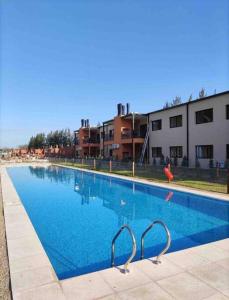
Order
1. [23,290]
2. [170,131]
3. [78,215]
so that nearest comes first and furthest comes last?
[23,290] < [78,215] < [170,131]

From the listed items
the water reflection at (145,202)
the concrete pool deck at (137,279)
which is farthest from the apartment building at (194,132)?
the concrete pool deck at (137,279)

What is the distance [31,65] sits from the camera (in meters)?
18.3

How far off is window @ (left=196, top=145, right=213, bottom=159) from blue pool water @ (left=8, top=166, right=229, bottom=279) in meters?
8.96

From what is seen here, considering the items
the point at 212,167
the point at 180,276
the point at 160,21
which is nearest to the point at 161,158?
the point at 212,167

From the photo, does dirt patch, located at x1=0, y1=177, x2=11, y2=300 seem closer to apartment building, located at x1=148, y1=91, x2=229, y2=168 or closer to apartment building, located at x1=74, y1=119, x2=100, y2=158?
apartment building, located at x1=148, y1=91, x2=229, y2=168

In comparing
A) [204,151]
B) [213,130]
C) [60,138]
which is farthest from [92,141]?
[60,138]

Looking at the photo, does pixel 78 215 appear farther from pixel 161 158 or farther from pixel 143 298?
pixel 161 158

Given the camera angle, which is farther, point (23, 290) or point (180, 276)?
point (180, 276)

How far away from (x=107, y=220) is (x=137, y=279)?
505cm

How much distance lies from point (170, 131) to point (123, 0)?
15.5m

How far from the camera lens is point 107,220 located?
8.87 meters

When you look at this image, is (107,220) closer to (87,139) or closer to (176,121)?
(176,121)

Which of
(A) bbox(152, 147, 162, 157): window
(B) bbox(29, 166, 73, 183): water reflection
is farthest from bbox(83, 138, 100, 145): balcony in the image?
(B) bbox(29, 166, 73, 183): water reflection

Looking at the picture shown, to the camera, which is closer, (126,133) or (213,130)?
(213,130)
